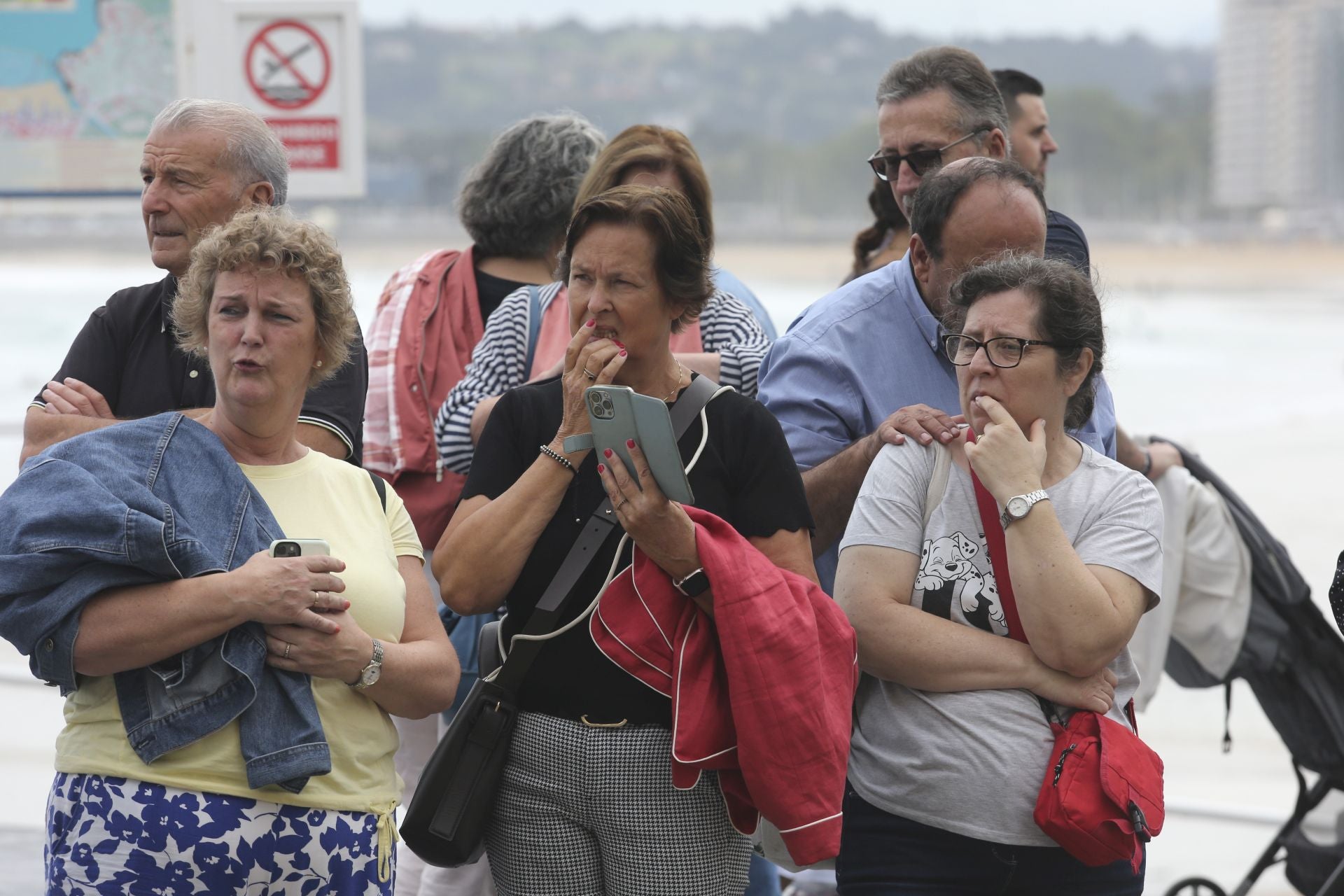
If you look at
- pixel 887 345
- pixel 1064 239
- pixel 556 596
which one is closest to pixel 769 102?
pixel 1064 239

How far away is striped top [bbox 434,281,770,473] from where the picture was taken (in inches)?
135

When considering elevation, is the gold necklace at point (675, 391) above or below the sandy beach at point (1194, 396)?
above

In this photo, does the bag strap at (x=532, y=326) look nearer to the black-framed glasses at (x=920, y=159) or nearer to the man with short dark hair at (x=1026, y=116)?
the black-framed glasses at (x=920, y=159)

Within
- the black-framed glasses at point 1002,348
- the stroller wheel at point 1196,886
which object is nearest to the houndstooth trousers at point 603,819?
the black-framed glasses at point 1002,348

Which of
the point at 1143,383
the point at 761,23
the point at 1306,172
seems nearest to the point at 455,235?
the point at 1143,383

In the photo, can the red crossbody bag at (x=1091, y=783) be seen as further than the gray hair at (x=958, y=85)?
No

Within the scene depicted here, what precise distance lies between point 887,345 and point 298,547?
4.28ft

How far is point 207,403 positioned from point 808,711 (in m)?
1.30

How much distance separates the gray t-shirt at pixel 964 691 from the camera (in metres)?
2.46

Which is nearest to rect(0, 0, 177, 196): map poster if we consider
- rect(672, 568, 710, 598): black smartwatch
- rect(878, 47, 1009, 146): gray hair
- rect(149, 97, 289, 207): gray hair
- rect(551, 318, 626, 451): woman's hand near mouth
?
rect(149, 97, 289, 207): gray hair

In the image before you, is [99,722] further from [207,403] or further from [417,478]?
[417,478]

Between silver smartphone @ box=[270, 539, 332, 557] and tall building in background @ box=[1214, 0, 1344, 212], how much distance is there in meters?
105

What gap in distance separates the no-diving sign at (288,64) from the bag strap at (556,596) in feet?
13.0

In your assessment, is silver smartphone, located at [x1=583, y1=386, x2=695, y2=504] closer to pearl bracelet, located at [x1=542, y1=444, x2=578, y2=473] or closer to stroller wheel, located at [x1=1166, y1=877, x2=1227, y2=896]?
pearl bracelet, located at [x1=542, y1=444, x2=578, y2=473]
